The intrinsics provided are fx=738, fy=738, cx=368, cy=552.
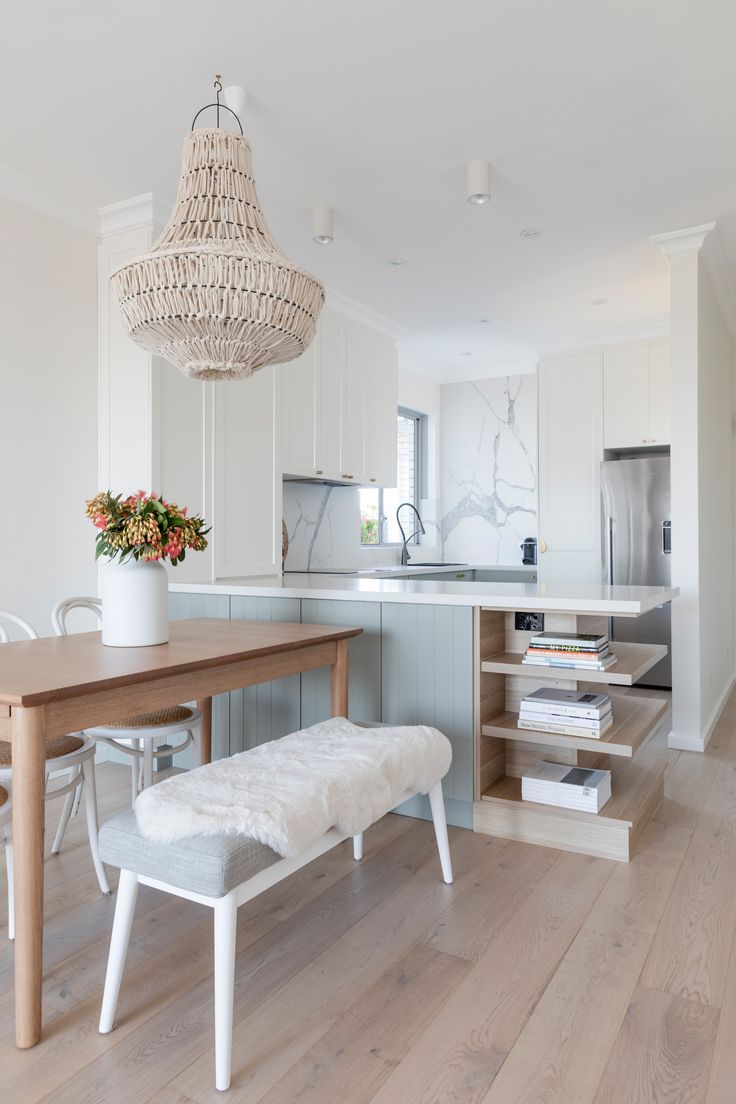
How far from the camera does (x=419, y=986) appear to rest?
1668 millimetres

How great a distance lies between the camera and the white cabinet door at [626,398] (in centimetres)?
527

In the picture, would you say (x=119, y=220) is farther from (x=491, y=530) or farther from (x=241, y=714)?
(x=491, y=530)

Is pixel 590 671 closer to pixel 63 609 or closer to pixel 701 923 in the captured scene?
pixel 701 923

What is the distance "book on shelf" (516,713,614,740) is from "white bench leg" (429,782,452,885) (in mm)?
481

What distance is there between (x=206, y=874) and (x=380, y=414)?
4247 mm

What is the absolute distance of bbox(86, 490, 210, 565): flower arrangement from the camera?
213 cm

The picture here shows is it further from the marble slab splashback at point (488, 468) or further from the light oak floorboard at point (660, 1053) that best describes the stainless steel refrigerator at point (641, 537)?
the light oak floorboard at point (660, 1053)

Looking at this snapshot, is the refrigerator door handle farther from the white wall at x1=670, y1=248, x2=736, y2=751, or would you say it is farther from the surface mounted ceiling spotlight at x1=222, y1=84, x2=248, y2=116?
the surface mounted ceiling spotlight at x1=222, y1=84, x2=248, y2=116

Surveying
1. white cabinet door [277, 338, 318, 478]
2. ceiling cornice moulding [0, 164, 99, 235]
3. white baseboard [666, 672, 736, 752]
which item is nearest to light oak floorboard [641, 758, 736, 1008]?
white baseboard [666, 672, 736, 752]

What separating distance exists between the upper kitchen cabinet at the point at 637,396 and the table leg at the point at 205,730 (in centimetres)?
375

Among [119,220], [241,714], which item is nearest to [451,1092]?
[241,714]

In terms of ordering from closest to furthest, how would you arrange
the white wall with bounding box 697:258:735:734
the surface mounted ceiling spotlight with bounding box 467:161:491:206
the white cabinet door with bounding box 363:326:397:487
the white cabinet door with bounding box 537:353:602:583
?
the surface mounted ceiling spotlight with bounding box 467:161:491:206, the white wall with bounding box 697:258:735:734, the white cabinet door with bounding box 363:326:397:487, the white cabinet door with bounding box 537:353:602:583

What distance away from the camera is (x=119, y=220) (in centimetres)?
340

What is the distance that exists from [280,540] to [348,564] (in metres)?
1.29
